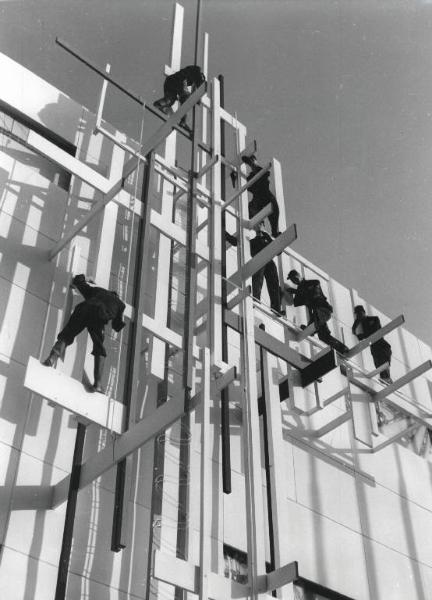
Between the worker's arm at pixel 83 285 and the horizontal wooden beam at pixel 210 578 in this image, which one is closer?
the horizontal wooden beam at pixel 210 578

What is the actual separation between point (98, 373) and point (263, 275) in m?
4.60

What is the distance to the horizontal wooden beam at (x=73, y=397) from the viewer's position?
21.4 ft

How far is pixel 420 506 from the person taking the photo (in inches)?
440

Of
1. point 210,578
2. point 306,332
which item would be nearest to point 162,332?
point 210,578

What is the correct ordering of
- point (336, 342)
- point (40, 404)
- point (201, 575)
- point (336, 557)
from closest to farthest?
point (201, 575)
point (40, 404)
point (336, 557)
point (336, 342)

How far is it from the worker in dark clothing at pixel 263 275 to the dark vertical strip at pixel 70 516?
4146 millimetres

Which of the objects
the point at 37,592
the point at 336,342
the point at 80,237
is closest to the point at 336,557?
the point at 336,342

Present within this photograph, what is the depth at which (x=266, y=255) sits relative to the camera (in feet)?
28.4

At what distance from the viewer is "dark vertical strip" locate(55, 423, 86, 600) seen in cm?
618

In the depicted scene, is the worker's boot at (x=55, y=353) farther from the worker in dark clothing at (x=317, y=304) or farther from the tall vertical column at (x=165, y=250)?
the worker in dark clothing at (x=317, y=304)

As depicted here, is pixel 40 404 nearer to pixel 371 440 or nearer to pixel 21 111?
pixel 21 111

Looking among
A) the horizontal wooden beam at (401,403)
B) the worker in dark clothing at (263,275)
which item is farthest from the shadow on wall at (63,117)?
the horizontal wooden beam at (401,403)

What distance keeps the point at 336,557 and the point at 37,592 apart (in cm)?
429

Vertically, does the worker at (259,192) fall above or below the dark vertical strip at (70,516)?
above
